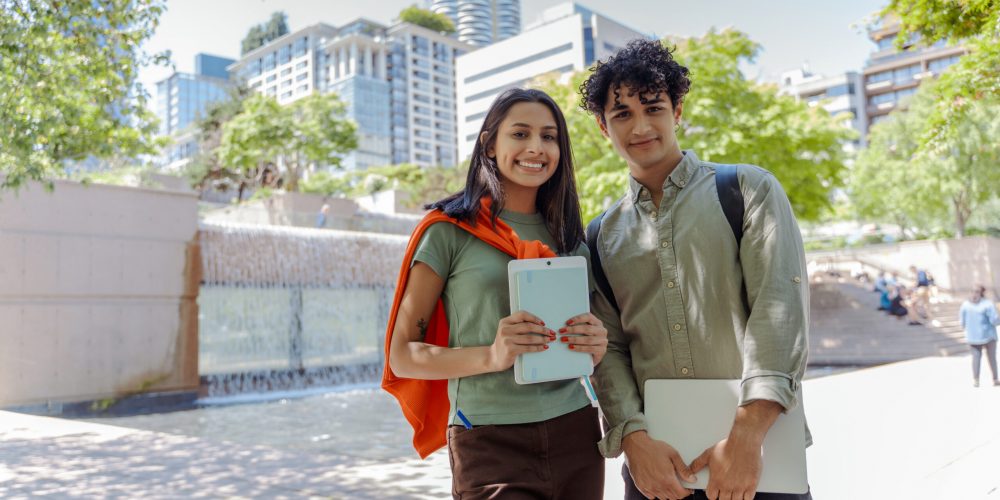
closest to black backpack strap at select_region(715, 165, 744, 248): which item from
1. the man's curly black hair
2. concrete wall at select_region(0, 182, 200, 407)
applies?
the man's curly black hair

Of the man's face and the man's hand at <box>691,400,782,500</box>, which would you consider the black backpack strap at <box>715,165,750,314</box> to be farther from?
the man's hand at <box>691,400,782,500</box>

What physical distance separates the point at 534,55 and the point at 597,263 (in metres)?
88.1

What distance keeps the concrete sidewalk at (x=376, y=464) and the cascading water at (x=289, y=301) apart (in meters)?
5.21

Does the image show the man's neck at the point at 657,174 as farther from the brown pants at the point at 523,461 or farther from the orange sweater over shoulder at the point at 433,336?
the brown pants at the point at 523,461

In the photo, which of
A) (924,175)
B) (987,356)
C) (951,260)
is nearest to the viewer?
(987,356)

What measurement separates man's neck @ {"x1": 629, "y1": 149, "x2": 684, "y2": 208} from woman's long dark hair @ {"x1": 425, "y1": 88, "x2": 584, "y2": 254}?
0.63ft

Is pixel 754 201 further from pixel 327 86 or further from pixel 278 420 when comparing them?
pixel 327 86

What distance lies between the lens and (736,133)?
608 inches

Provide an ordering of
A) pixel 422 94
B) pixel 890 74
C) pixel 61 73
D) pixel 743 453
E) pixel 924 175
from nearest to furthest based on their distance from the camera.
Answer: pixel 743 453, pixel 61 73, pixel 924 175, pixel 890 74, pixel 422 94

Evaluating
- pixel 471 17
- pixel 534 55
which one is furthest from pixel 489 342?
pixel 471 17

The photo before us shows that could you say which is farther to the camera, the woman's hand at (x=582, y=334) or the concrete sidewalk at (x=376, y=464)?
the concrete sidewalk at (x=376, y=464)

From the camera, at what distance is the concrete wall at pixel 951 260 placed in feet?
87.5

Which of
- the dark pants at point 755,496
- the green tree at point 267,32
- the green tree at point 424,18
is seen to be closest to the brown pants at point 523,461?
the dark pants at point 755,496

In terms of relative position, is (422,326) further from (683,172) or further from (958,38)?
(958,38)
